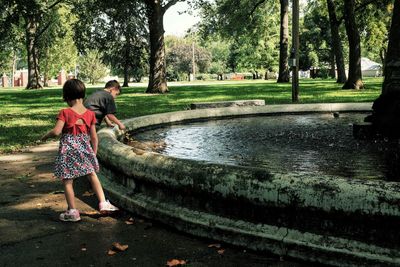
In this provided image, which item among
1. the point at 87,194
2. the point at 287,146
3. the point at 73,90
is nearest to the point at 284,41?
the point at 287,146

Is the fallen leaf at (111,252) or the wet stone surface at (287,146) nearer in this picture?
the fallen leaf at (111,252)

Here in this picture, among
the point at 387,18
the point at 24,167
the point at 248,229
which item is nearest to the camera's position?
the point at 248,229

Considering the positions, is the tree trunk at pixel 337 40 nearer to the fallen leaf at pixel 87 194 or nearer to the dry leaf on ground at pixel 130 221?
the fallen leaf at pixel 87 194

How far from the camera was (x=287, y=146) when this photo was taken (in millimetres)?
6625

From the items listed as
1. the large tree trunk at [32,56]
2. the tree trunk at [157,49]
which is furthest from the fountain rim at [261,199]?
the large tree trunk at [32,56]

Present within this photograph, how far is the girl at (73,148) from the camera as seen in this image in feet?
14.1

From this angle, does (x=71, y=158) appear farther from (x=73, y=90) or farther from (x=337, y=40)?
(x=337, y=40)

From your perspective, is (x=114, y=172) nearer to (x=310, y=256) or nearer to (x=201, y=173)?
(x=201, y=173)

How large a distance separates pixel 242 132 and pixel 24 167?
3605mm

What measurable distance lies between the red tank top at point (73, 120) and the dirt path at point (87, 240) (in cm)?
80

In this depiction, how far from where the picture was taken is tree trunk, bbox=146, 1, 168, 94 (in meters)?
26.6

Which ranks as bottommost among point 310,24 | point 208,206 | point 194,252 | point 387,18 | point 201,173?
point 194,252

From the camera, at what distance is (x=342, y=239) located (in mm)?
3057

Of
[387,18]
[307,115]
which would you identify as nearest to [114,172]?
[307,115]
